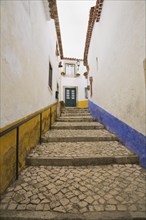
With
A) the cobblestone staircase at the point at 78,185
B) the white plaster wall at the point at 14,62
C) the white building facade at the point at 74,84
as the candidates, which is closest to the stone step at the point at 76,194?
the cobblestone staircase at the point at 78,185

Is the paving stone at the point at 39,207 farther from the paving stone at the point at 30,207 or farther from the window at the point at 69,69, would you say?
the window at the point at 69,69

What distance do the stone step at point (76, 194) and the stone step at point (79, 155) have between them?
174 mm

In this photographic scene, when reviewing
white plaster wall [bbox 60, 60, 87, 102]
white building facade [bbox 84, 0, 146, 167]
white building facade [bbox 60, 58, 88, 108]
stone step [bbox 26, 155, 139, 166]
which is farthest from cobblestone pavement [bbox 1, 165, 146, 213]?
white plaster wall [bbox 60, 60, 87, 102]

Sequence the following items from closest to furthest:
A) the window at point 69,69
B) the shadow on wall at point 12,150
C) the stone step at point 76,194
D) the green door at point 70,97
A: 1. the stone step at point 76,194
2. the shadow on wall at point 12,150
3. the window at point 69,69
4. the green door at point 70,97

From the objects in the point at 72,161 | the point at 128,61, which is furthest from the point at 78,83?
the point at 72,161

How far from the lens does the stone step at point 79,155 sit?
2.48m

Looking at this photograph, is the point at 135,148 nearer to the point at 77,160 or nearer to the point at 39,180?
the point at 77,160

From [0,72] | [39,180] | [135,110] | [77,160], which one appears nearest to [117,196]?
[77,160]

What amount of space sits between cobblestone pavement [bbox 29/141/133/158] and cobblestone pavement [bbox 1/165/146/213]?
35 centimetres

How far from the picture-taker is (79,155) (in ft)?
8.66

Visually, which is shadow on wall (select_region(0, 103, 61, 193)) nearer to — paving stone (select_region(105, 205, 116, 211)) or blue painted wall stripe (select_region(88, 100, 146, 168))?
paving stone (select_region(105, 205, 116, 211))

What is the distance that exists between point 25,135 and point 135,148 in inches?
96.0

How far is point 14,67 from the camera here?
2.05 meters

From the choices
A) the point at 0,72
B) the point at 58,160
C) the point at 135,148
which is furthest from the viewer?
the point at 135,148
